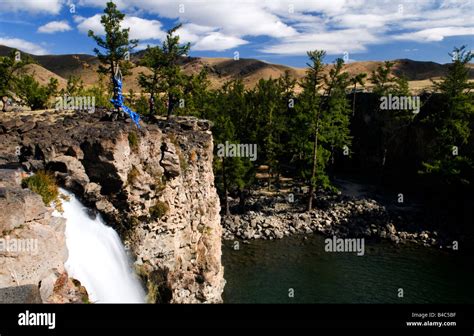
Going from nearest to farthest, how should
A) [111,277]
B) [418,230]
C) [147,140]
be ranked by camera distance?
1. [111,277]
2. [147,140]
3. [418,230]

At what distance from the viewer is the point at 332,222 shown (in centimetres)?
5194

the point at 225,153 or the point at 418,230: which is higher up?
the point at 225,153

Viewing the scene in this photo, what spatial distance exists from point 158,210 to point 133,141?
14.7 ft

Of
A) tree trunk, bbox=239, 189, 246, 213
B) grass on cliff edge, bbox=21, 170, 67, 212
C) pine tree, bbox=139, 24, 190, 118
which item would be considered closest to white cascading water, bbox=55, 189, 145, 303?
grass on cliff edge, bbox=21, 170, 67, 212

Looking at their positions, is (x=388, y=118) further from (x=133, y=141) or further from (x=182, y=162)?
(x=133, y=141)

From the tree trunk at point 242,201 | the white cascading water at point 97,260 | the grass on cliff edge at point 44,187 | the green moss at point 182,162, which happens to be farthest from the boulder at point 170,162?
the tree trunk at point 242,201

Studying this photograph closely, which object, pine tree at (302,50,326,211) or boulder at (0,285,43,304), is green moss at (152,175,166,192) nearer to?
boulder at (0,285,43,304)

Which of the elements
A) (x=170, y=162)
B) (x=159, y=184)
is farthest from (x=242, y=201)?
(x=159, y=184)

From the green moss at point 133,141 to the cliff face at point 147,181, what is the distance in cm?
6

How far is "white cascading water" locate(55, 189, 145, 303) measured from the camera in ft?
54.1

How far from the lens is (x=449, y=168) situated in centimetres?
5062

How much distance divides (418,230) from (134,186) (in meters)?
39.6
